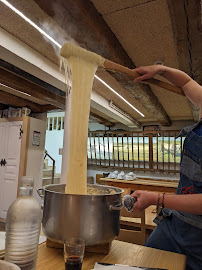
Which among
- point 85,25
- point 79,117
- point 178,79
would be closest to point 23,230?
point 79,117

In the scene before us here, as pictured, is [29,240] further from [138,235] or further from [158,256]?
[138,235]

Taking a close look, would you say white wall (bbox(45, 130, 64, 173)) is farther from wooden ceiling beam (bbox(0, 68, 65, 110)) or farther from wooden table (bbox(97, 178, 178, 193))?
wooden ceiling beam (bbox(0, 68, 65, 110))

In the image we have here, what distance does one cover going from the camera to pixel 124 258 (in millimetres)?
933

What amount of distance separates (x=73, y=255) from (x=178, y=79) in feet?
3.79

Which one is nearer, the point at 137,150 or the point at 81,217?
the point at 81,217

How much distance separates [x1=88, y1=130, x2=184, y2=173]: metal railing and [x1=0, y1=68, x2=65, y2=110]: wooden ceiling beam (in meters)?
2.88

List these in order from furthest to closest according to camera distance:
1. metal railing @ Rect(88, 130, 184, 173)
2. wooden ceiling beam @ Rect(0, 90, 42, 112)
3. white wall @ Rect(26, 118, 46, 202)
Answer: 1. metal railing @ Rect(88, 130, 184, 173)
2. white wall @ Rect(26, 118, 46, 202)
3. wooden ceiling beam @ Rect(0, 90, 42, 112)

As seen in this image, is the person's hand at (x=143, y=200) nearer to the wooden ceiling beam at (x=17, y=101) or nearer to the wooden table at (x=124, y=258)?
the wooden table at (x=124, y=258)

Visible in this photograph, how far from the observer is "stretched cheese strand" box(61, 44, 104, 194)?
3.60 ft

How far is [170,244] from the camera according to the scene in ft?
3.65

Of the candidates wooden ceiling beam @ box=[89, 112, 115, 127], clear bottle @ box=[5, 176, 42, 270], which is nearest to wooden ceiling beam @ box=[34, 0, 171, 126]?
clear bottle @ box=[5, 176, 42, 270]

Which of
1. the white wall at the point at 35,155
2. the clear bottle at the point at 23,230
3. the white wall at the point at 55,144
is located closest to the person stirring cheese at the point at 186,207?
the clear bottle at the point at 23,230

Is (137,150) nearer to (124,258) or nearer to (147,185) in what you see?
(147,185)

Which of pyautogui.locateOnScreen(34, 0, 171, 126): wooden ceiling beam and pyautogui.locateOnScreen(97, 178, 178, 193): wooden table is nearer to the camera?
pyautogui.locateOnScreen(34, 0, 171, 126): wooden ceiling beam
